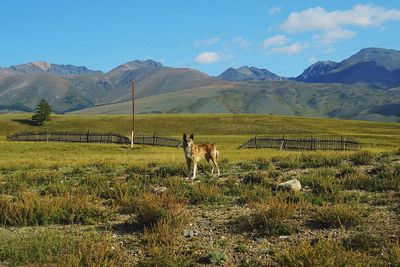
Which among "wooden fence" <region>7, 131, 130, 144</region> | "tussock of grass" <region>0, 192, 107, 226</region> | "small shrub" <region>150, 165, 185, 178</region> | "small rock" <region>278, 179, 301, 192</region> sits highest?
"small rock" <region>278, 179, 301, 192</region>

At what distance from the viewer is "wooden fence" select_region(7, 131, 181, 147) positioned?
221 feet

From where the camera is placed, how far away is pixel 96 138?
255 feet

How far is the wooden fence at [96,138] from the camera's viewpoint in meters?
67.4

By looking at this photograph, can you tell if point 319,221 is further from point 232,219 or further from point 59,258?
point 59,258

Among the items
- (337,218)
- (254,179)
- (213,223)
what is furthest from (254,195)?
(337,218)

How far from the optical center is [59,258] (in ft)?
25.6

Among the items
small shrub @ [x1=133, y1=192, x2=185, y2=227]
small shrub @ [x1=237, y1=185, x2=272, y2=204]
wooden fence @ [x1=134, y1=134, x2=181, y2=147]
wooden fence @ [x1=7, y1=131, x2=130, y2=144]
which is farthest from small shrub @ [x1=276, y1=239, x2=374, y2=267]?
wooden fence @ [x1=7, y1=131, x2=130, y2=144]

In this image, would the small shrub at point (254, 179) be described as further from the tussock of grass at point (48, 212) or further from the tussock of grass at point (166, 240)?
the tussock of grass at point (48, 212)

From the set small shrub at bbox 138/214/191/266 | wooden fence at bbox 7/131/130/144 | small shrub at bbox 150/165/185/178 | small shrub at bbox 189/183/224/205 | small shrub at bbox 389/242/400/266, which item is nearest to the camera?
small shrub at bbox 389/242/400/266

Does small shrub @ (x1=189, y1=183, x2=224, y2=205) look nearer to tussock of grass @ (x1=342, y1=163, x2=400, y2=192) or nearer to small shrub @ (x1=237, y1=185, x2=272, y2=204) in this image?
small shrub @ (x1=237, y1=185, x2=272, y2=204)

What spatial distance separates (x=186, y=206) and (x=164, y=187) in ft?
10.5

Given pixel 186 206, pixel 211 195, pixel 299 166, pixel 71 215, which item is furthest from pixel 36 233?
pixel 299 166

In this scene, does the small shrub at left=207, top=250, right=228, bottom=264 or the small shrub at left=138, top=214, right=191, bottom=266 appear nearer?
the small shrub at left=138, top=214, right=191, bottom=266

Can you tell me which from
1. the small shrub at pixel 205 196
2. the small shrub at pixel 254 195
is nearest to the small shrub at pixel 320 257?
the small shrub at pixel 254 195
